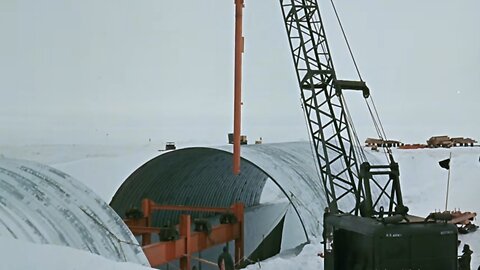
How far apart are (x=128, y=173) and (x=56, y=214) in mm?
19109

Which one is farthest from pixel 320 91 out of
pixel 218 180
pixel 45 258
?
pixel 45 258

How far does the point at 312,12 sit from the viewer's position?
18.2 m

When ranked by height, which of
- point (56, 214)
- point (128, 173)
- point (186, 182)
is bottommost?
point (56, 214)

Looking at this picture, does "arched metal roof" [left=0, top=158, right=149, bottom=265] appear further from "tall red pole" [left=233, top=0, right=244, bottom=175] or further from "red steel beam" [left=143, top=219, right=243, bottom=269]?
"tall red pole" [left=233, top=0, right=244, bottom=175]

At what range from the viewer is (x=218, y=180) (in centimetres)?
2230

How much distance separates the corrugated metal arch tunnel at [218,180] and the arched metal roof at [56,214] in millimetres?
7160

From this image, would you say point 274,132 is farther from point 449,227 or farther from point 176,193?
point 449,227

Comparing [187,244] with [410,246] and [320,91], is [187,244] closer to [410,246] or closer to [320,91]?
[410,246]

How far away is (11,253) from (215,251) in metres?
13.7

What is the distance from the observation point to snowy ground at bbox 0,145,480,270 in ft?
24.5

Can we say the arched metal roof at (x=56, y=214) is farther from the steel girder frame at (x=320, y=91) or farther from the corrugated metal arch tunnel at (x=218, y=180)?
the corrugated metal arch tunnel at (x=218, y=180)

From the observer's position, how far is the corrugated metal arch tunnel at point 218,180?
17.9 metres

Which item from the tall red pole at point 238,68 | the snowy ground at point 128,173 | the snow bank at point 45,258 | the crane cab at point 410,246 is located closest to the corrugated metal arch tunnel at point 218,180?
the tall red pole at point 238,68

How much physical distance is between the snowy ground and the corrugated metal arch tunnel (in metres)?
2.07
